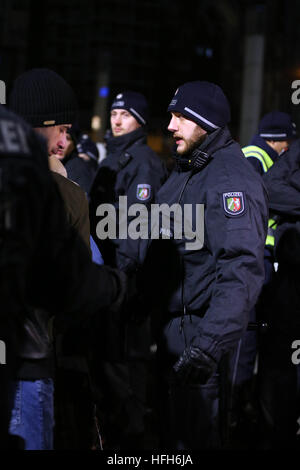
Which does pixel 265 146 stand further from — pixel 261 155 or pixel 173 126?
pixel 173 126

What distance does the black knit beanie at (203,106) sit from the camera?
11.4 ft

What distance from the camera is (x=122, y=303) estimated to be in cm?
225

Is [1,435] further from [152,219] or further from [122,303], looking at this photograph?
[152,219]

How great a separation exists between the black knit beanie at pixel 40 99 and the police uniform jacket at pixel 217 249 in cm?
87

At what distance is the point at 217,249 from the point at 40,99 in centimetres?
110

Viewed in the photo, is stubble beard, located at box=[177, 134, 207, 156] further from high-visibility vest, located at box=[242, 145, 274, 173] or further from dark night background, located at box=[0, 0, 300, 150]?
dark night background, located at box=[0, 0, 300, 150]

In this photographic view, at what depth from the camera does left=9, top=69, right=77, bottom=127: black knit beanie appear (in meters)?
2.70

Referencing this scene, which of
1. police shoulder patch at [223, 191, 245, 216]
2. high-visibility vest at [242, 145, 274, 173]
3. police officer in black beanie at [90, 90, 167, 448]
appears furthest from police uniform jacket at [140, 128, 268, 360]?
high-visibility vest at [242, 145, 274, 173]

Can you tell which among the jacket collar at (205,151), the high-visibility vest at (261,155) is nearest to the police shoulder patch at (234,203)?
the jacket collar at (205,151)

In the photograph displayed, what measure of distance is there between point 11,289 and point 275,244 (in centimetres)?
305

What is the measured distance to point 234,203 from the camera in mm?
3121

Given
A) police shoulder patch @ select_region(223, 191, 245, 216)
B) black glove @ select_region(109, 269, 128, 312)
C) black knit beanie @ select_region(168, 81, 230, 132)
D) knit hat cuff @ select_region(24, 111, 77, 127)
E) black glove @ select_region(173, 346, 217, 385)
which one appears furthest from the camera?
black knit beanie @ select_region(168, 81, 230, 132)

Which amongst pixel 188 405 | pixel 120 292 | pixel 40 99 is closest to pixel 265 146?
pixel 188 405

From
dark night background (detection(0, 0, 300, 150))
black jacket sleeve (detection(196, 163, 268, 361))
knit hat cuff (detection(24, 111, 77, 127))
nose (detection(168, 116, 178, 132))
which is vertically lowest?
black jacket sleeve (detection(196, 163, 268, 361))
